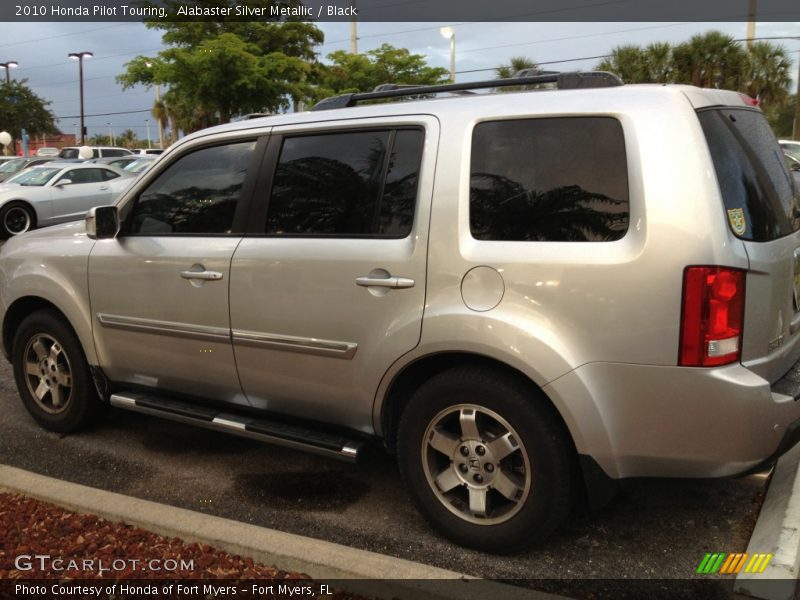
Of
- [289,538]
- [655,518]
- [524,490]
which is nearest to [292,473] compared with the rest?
[289,538]

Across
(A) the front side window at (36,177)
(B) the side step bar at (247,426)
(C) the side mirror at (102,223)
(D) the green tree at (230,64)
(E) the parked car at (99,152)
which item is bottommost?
(B) the side step bar at (247,426)

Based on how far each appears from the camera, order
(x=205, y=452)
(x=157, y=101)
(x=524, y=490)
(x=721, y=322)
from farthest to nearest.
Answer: (x=157, y=101) < (x=205, y=452) < (x=524, y=490) < (x=721, y=322)

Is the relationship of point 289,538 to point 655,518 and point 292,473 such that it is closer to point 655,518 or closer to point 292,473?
point 292,473

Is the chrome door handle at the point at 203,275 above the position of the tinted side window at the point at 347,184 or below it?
below

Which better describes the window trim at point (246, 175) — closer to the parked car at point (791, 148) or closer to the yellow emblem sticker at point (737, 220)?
the yellow emblem sticker at point (737, 220)

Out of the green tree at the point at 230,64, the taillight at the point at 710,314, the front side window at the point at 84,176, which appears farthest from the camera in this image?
the green tree at the point at 230,64

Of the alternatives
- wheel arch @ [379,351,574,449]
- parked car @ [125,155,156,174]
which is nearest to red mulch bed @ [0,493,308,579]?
wheel arch @ [379,351,574,449]

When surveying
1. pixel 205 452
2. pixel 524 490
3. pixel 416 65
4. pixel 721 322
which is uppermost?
pixel 416 65

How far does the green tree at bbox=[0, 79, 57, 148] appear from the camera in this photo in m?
46.4

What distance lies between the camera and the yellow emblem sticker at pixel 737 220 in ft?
8.66

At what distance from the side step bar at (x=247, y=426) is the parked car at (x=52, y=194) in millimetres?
12266

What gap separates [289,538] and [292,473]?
102cm

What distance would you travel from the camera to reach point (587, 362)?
8.82ft

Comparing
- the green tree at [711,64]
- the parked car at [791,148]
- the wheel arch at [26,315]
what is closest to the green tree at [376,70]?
the green tree at [711,64]
